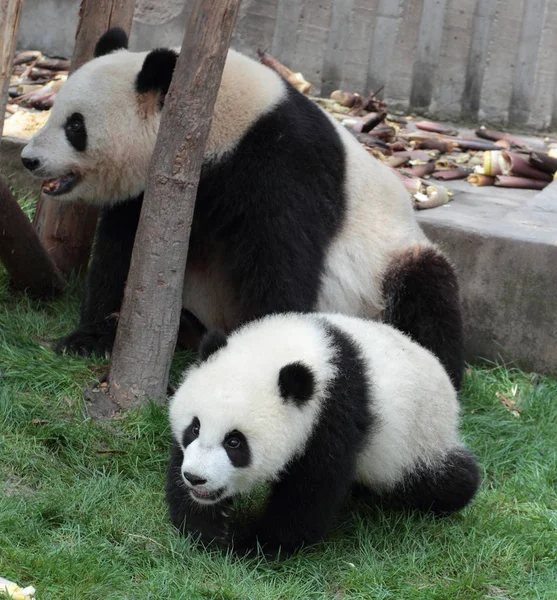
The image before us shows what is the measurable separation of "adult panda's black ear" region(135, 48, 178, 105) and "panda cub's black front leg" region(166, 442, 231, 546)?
199 centimetres

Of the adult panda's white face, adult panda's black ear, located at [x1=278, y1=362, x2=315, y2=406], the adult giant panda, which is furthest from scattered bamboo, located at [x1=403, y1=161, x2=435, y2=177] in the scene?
adult panda's black ear, located at [x1=278, y1=362, x2=315, y2=406]

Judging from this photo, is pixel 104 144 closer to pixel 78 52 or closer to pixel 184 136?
pixel 184 136

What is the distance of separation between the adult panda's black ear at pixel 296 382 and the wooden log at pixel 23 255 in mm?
2776

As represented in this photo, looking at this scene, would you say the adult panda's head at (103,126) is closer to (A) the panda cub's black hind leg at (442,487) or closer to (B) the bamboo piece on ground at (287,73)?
(A) the panda cub's black hind leg at (442,487)

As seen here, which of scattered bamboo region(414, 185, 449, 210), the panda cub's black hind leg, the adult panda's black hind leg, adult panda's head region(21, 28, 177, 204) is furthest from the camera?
scattered bamboo region(414, 185, 449, 210)

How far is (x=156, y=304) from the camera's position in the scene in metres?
4.59

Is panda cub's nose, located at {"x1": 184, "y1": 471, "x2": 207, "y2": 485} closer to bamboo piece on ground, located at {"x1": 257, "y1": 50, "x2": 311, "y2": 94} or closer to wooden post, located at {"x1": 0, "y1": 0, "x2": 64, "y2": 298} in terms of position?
wooden post, located at {"x1": 0, "y1": 0, "x2": 64, "y2": 298}

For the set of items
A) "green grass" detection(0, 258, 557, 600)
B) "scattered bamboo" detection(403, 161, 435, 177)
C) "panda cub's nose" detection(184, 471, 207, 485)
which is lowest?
"green grass" detection(0, 258, 557, 600)

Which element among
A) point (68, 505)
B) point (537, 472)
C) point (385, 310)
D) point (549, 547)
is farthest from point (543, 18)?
point (68, 505)

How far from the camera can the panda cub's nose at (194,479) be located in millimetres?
3413

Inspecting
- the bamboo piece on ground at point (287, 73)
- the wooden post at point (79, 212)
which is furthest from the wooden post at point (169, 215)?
the bamboo piece on ground at point (287, 73)

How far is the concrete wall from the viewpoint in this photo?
912 centimetres

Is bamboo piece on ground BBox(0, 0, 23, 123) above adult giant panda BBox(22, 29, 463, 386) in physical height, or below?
above

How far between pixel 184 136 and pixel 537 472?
253 cm
